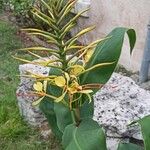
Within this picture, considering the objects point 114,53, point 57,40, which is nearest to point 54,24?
point 57,40

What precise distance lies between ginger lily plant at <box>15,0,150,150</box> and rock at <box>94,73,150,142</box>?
1134 millimetres

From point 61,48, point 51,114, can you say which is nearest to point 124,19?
point 51,114

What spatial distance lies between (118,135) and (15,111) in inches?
58.3

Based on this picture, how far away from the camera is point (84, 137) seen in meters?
2.19

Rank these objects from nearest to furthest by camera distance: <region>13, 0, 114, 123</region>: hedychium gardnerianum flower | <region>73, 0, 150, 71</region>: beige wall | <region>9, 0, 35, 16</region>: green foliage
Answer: <region>13, 0, 114, 123</region>: hedychium gardnerianum flower, <region>73, 0, 150, 71</region>: beige wall, <region>9, 0, 35, 16</region>: green foliage

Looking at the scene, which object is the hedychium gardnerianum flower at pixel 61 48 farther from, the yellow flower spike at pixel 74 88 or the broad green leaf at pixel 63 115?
the broad green leaf at pixel 63 115

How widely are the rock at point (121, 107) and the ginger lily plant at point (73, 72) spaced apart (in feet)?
3.72

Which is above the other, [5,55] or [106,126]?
[106,126]

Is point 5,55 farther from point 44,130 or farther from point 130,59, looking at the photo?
point 44,130

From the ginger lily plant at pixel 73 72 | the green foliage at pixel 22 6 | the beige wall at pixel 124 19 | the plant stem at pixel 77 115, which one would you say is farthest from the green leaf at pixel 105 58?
the green foliage at pixel 22 6

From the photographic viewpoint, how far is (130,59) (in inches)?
235

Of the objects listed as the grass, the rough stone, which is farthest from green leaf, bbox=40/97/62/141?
the grass

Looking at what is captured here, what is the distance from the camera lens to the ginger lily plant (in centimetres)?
200

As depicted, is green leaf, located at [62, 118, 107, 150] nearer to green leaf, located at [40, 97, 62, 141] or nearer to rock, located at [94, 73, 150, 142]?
green leaf, located at [40, 97, 62, 141]
